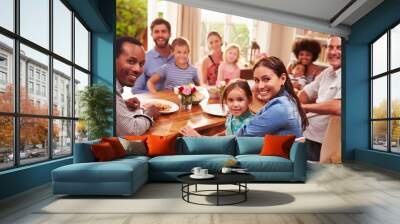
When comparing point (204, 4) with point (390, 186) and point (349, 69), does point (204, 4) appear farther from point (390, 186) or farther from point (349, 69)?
point (390, 186)

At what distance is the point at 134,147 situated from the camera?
22.3ft

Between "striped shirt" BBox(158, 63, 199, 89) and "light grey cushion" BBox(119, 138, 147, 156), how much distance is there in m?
2.66

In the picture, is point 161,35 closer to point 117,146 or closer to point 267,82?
point 267,82

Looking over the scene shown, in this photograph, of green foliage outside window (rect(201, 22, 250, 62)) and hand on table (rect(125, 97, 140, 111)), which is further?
green foliage outside window (rect(201, 22, 250, 62))

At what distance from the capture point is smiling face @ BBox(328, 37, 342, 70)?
945 centimetres

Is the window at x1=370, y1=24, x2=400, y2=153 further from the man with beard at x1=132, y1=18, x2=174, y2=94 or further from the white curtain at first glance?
the man with beard at x1=132, y1=18, x2=174, y2=94

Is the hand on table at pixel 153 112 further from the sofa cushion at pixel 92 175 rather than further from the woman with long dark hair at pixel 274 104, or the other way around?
the sofa cushion at pixel 92 175

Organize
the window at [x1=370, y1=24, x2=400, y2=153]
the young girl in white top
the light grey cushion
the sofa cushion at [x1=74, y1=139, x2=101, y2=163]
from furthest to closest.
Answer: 1. the young girl in white top
2. the window at [x1=370, y1=24, x2=400, y2=153]
3. the light grey cushion
4. the sofa cushion at [x1=74, y1=139, x2=101, y2=163]

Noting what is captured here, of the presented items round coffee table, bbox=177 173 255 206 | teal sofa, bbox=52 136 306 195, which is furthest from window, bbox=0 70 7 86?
round coffee table, bbox=177 173 255 206

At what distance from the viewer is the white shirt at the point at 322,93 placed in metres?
9.34

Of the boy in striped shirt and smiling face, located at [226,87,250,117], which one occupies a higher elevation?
the boy in striped shirt

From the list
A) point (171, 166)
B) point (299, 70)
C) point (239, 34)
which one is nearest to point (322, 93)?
point (299, 70)

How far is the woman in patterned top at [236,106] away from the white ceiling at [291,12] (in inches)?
64.5

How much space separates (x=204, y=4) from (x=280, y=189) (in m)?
4.80
